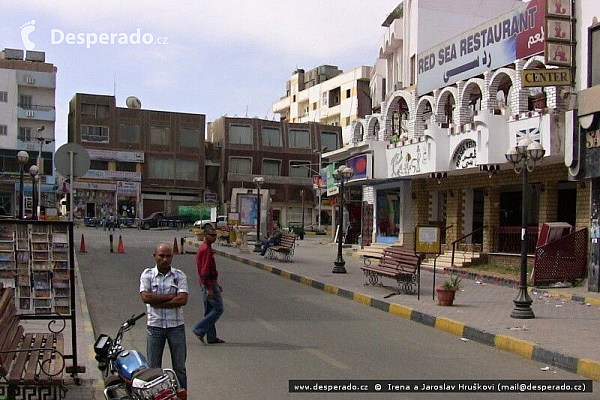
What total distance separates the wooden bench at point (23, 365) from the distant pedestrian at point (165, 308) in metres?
0.89

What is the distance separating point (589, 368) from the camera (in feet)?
28.8

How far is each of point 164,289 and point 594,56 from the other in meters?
13.3

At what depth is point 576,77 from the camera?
54.5 ft

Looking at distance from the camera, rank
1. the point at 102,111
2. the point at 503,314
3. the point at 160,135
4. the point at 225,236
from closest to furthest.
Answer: the point at 503,314 < the point at 225,236 < the point at 102,111 < the point at 160,135

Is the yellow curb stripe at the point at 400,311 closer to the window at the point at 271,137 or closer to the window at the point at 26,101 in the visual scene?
the window at the point at 26,101

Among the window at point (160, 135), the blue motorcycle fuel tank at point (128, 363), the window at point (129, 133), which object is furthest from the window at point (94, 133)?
the blue motorcycle fuel tank at point (128, 363)

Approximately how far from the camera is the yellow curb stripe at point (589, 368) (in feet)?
28.4

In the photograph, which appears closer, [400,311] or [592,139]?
[400,311]

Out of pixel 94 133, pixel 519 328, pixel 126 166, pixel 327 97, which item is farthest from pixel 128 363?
pixel 327 97

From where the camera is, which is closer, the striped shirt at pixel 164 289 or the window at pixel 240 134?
the striped shirt at pixel 164 289

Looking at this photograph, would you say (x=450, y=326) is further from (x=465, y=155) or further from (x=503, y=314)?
(x=465, y=155)

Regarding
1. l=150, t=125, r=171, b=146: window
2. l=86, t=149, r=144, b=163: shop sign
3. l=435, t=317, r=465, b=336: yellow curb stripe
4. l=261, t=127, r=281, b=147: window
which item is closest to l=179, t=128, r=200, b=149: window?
l=150, t=125, r=171, b=146: window

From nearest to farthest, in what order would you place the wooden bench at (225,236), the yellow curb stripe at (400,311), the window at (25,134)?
1. the yellow curb stripe at (400,311)
2. the wooden bench at (225,236)
3. the window at (25,134)

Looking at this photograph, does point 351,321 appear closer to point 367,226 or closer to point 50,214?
point 367,226
